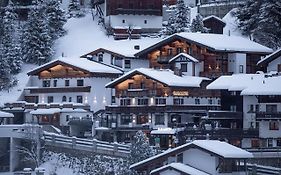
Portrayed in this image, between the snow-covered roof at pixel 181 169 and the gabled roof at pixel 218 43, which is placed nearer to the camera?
the snow-covered roof at pixel 181 169

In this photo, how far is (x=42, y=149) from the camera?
67.0 metres

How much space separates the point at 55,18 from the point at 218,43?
24.1m

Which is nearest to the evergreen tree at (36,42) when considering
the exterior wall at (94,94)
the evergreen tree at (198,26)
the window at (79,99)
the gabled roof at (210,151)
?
the exterior wall at (94,94)

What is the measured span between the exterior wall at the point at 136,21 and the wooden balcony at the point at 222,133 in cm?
3017

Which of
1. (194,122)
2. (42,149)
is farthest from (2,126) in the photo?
(194,122)

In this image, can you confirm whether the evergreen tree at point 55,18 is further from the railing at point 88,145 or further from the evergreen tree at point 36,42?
the railing at point 88,145

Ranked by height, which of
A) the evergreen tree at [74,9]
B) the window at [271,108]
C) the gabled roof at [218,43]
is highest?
the evergreen tree at [74,9]

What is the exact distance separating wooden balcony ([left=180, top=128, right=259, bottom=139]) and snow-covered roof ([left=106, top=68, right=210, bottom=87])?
720 cm

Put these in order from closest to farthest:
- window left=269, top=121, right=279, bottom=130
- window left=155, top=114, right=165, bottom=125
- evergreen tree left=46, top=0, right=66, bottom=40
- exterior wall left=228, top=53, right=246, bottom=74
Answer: window left=269, top=121, right=279, bottom=130 < window left=155, top=114, right=165, bottom=125 < exterior wall left=228, top=53, right=246, bottom=74 < evergreen tree left=46, top=0, right=66, bottom=40

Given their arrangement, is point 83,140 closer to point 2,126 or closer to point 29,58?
point 2,126

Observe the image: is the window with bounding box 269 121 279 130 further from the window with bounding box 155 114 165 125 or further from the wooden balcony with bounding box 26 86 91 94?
the wooden balcony with bounding box 26 86 91 94

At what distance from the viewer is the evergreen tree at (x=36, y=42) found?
8431cm

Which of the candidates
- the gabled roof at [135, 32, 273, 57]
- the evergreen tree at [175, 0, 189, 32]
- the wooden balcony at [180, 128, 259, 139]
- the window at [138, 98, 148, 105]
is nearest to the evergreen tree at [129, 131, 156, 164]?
the wooden balcony at [180, 128, 259, 139]

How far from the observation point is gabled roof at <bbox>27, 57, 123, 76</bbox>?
75875 millimetres
